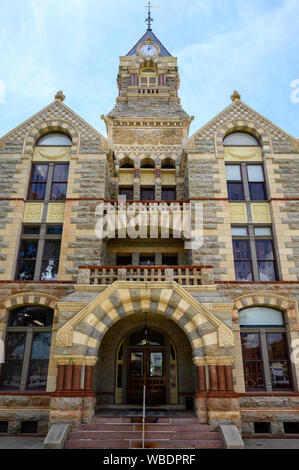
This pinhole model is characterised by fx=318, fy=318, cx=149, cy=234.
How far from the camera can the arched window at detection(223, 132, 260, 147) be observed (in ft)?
53.0

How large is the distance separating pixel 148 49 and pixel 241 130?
40.3ft

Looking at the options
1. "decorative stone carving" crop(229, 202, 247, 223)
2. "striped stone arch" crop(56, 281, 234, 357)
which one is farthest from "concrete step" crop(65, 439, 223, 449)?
"decorative stone carving" crop(229, 202, 247, 223)

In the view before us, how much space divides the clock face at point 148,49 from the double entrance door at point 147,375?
20907mm

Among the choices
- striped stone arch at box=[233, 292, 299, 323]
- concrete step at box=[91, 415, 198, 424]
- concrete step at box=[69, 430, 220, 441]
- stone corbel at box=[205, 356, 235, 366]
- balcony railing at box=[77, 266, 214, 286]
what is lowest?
concrete step at box=[69, 430, 220, 441]

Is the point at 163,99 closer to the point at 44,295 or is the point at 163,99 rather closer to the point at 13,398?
the point at 44,295

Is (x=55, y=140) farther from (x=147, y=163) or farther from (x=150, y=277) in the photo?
(x=150, y=277)


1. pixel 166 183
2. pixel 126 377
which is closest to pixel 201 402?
pixel 126 377

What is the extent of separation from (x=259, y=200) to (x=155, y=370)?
9.05 metres

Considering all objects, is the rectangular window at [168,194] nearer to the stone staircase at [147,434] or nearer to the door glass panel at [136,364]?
the door glass panel at [136,364]

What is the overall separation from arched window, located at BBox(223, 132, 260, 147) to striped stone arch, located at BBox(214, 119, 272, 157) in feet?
0.54

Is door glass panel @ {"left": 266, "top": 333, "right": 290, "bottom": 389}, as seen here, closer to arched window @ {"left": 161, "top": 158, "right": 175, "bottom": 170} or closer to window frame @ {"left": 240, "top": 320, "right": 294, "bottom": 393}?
window frame @ {"left": 240, "top": 320, "right": 294, "bottom": 393}

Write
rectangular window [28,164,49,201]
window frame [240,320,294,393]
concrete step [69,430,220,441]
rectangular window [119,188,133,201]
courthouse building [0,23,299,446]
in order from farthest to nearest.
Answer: rectangular window [119,188,133,201], rectangular window [28,164,49,201], window frame [240,320,294,393], courthouse building [0,23,299,446], concrete step [69,430,220,441]

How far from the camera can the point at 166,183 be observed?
1767 cm
